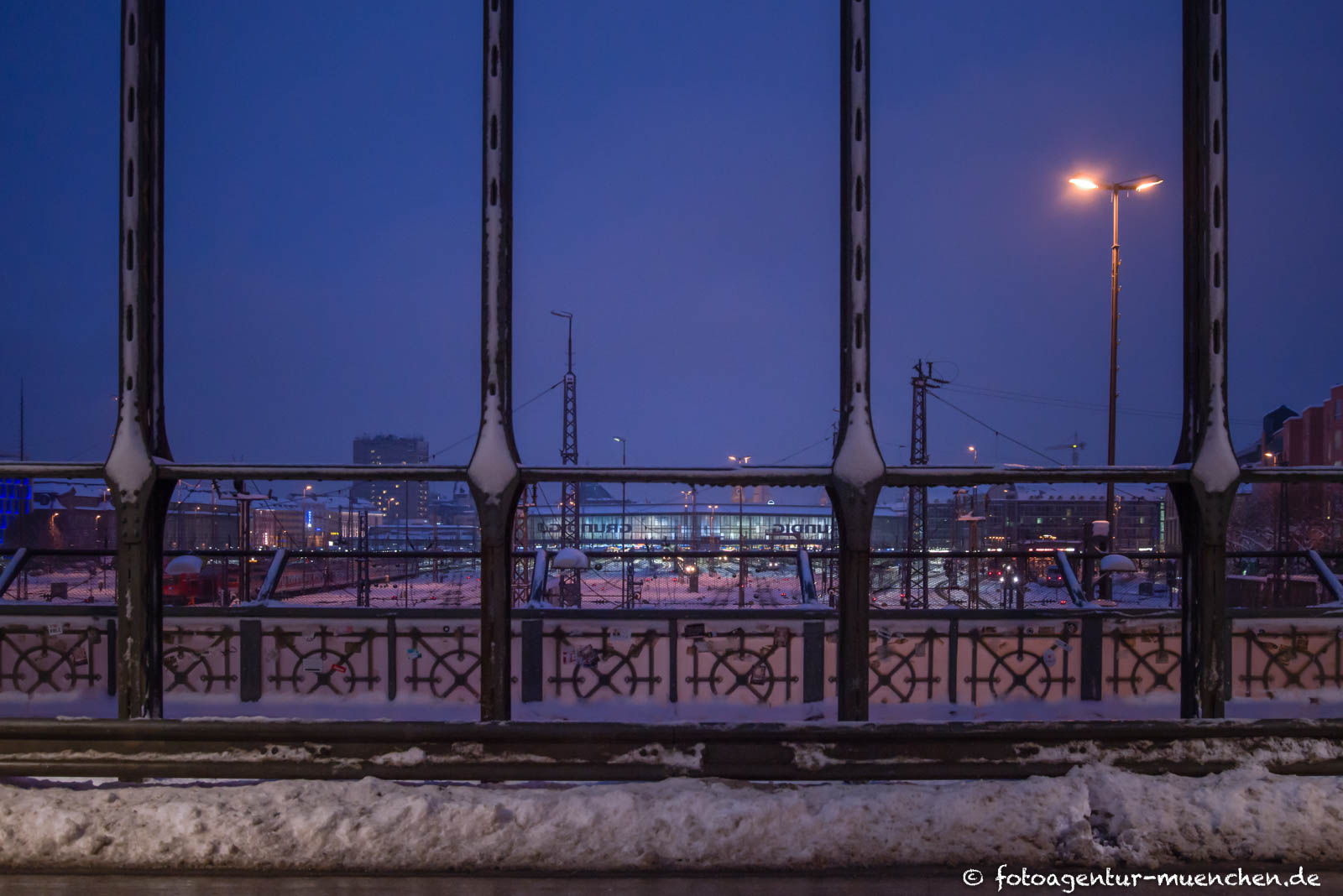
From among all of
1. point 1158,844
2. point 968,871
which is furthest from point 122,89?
point 1158,844

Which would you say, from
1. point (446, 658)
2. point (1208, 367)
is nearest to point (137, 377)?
point (446, 658)

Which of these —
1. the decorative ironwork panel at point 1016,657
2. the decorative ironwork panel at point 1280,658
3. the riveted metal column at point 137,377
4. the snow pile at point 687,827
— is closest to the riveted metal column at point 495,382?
the snow pile at point 687,827

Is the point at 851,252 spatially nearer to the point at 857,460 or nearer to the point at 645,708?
the point at 857,460

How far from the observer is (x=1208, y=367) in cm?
520

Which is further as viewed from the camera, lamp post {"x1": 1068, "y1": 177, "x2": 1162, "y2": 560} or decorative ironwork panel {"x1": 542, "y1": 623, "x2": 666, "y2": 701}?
lamp post {"x1": 1068, "y1": 177, "x2": 1162, "y2": 560}

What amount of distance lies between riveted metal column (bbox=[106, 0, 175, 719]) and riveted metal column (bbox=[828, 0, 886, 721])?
4.23m

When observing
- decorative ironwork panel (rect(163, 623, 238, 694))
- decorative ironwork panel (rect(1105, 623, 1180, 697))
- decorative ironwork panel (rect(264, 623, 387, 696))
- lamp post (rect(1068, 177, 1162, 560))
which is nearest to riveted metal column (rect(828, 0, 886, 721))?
decorative ironwork panel (rect(1105, 623, 1180, 697))

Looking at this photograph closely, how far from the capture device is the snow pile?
4137mm

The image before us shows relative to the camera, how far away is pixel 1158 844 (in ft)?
13.6

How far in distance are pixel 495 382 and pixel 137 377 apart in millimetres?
2180

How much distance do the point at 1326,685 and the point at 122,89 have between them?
1248 cm

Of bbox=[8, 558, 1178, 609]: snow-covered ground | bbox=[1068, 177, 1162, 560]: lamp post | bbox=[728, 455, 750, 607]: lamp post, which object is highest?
bbox=[1068, 177, 1162, 560]: lamp post

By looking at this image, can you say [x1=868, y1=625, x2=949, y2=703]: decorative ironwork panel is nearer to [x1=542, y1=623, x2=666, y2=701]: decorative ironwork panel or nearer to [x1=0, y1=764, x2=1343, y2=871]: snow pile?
[x1=542, y1=623, x2=666, y2=701]: decorative ironwork panel

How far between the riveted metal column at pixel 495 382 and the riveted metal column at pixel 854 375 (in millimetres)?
2070
